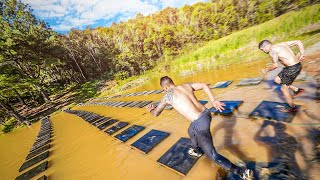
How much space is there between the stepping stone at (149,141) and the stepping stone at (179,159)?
68 centimetres

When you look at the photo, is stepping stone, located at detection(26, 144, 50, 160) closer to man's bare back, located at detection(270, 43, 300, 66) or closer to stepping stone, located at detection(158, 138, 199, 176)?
stepping stone, located at detection(158, 138, 199, 176)

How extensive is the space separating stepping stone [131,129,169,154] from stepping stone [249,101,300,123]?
233 centimetres

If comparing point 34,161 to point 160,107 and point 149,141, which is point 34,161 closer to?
point 149,141

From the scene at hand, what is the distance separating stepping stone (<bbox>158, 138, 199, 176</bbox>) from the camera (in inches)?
121

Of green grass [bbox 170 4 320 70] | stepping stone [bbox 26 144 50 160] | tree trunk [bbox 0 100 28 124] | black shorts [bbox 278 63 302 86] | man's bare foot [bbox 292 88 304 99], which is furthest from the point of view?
tree trunk [bbox 0 100 28 124]

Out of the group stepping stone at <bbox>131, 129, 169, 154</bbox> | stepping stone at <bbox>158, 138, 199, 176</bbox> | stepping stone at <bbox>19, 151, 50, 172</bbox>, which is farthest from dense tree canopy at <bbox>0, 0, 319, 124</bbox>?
stepping stone at <bbox>158, 138, 199, 176</bbox>

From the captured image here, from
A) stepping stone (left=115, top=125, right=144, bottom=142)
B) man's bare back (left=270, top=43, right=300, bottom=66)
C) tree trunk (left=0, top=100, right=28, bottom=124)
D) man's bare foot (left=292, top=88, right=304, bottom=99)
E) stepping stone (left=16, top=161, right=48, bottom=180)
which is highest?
man's bare back (left=270, top=43, right=300, bottom=66)

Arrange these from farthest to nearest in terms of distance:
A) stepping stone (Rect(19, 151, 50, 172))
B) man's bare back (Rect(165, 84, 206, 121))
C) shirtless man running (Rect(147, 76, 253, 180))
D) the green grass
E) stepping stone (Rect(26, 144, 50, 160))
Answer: the green grass, stepping stone (Rect(26, 144, 50, 160)), stepping stone (Rect(19, 151, 50, 172)), man's bare back (Rect(165, 84, 206, 121)), shirtless man running (Rect(147, 76, 253, 180))

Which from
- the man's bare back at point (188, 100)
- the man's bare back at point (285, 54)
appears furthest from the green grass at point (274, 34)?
the man's bare back at point (188, 100)

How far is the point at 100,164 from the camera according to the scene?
175 inches

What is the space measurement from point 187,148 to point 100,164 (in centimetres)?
244

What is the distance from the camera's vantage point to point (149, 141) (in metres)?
4.60

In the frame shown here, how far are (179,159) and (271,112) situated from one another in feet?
7.63

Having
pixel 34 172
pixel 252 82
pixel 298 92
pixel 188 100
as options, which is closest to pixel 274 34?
pixel 252 82
